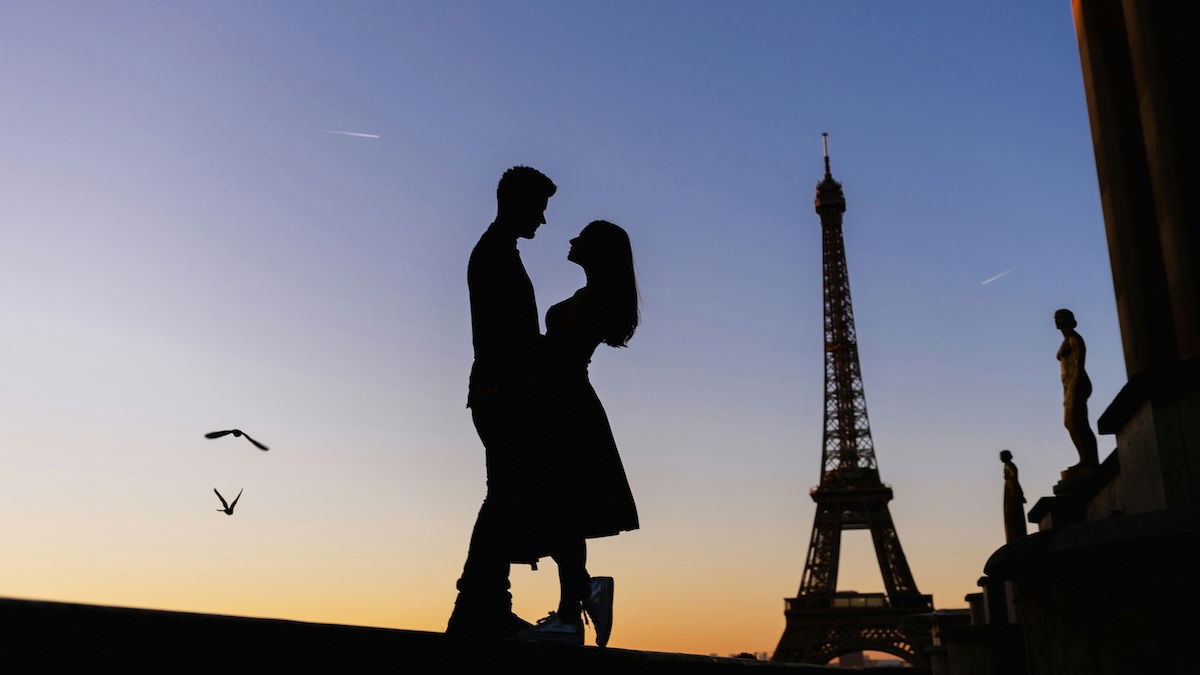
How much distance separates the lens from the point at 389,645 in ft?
9.43

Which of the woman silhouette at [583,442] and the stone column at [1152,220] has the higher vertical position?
the stone column at [1152,220]

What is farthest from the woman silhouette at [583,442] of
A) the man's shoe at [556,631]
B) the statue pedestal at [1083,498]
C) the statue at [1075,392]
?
the statue at [1075,392]

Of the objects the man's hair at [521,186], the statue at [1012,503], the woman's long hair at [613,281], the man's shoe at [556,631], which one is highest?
the statue at [1012,503]

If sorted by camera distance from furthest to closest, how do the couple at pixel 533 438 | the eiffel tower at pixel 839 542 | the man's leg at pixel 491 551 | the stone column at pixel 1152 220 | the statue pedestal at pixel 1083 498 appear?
the eiffel tower at pixel 839 542 < the statue pedestal at pixel 1083 498 < the stone column at pixel 1152 220 < the couple at pixel 533 438 < the man's leg at pixel 491 551

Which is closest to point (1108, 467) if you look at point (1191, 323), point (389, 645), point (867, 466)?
point (1191, 323)

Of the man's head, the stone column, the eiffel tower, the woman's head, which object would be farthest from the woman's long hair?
the eiffel tower

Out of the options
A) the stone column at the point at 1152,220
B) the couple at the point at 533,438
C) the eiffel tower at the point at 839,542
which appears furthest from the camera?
the eiffel tower at the point at 839,542

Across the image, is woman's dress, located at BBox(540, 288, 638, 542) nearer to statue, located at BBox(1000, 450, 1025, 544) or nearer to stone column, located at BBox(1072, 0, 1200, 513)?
stone column, located at BBox(1072, 0, 1200, 513)

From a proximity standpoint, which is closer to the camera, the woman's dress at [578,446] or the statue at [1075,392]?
the woman's dress at [578,446]

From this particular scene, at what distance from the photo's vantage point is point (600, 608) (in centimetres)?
481

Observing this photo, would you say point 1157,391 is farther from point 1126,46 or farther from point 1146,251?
point 1126,46

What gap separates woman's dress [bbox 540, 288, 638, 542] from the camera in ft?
15.5

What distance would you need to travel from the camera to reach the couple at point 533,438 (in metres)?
4.60

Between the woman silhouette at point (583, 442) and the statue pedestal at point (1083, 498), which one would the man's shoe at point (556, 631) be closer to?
the woman silhouette at point (583, 442)
